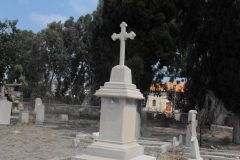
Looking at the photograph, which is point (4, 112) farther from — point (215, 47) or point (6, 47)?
point (215, 47)

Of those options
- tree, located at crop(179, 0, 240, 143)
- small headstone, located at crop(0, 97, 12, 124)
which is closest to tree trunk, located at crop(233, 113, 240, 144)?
tree, located at crop(179, 0, 240, 143)

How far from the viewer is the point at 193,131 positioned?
509 inches

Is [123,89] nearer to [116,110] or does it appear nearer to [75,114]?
[116,110]

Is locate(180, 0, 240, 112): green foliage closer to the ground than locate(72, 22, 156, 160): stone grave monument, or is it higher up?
higher up

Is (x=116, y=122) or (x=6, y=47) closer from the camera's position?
(x=116, y=122)

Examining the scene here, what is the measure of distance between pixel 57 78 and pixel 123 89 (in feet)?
143

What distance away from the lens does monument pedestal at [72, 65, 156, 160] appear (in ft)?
26.6

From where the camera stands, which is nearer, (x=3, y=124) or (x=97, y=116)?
(x=3, y=124)

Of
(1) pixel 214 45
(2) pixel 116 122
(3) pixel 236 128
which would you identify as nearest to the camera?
(2) pixel 116 122

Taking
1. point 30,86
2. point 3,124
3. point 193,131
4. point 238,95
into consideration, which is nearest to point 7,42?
point 3,124

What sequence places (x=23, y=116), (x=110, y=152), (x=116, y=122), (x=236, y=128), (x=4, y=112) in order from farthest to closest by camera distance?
(x=23, y=116), (x=4, y=112), (x=236, y=128), (x=116, y=122), (x=110, y=152)

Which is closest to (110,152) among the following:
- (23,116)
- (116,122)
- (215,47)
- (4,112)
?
(116,122)

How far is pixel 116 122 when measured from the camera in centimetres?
820

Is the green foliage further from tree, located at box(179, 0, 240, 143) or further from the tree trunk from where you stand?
the tree trunk
